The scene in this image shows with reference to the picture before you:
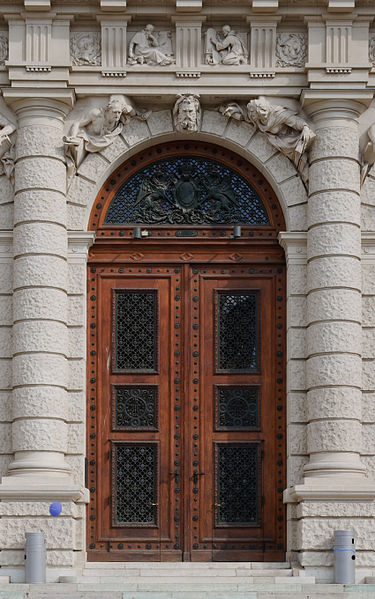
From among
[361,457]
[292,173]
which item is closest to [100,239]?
[292,173]

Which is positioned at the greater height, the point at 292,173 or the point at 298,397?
the point at 292,173

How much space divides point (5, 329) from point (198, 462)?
3.12m

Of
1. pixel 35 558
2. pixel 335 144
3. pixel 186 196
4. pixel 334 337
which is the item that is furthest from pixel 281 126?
pixel 35 558

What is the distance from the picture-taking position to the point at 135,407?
64.6 ft

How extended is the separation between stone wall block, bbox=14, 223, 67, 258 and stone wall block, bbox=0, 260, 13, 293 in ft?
1.10

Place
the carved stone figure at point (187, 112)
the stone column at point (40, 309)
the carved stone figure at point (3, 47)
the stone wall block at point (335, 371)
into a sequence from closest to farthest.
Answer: the stone column at point (40, 309), the stone wall block at point (335, 371), the carved stone figure at point (187, 112), the carved stone figure at point (3, 47)

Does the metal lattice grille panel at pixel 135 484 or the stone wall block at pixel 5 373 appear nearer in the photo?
the stone wall block at pixel 5 373

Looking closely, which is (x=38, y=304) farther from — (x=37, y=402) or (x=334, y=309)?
(x=334, y=309)

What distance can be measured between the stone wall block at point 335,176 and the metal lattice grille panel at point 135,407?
139 inches

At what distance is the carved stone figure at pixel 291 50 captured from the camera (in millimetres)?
19781

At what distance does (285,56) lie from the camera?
19.8m

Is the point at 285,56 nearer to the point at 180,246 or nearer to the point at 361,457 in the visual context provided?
the point at 180,246

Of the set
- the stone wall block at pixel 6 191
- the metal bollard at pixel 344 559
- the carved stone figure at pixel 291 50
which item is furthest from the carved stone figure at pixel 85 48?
the metal bollard at pixel 344 559

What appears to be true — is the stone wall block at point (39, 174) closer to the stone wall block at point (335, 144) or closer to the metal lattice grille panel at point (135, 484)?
the stone wall block at point (335, 144)
